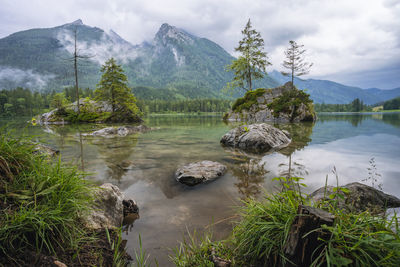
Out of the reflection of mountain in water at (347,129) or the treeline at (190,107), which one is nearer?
the reflection of mountain in water at (347,129)

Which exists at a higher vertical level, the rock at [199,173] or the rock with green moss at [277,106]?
the rock with green moss at [277,106]

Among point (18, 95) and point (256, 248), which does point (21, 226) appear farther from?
point (18, 95)

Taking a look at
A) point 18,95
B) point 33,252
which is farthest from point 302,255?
point 18,95

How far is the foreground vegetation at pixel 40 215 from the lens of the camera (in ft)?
6.21

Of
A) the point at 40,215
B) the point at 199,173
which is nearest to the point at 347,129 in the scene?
the point at 199,173

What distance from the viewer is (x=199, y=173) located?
600 cm

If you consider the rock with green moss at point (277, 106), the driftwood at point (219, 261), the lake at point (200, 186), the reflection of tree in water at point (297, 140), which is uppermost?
the rock with green moss at point (277, 106)

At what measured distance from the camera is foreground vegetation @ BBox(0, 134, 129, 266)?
1.89 m

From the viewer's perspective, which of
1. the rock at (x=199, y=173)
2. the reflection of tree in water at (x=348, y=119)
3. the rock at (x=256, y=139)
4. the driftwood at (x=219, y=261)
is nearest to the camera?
the driftwood at (x=219, y=261)

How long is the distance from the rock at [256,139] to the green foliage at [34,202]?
9.36 meters

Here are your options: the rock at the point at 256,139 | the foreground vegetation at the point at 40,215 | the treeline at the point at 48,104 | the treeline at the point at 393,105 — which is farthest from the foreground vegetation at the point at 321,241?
the treeline at the point at 393,105

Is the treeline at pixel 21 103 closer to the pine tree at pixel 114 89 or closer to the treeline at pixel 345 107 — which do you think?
the pine tree at pixel 114 89

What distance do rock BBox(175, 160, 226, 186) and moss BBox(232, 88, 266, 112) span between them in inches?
1165

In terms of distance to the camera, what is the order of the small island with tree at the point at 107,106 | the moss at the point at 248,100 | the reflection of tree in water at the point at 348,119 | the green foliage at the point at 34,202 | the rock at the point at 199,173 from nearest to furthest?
1. the green foliage at the point at 34,202
2. the rock at the point at 199,173
3. the reflection of tree in water at the point at 348,119
4. the small island with tree at the point at 107,106
5. the moss at the point at 248,100
